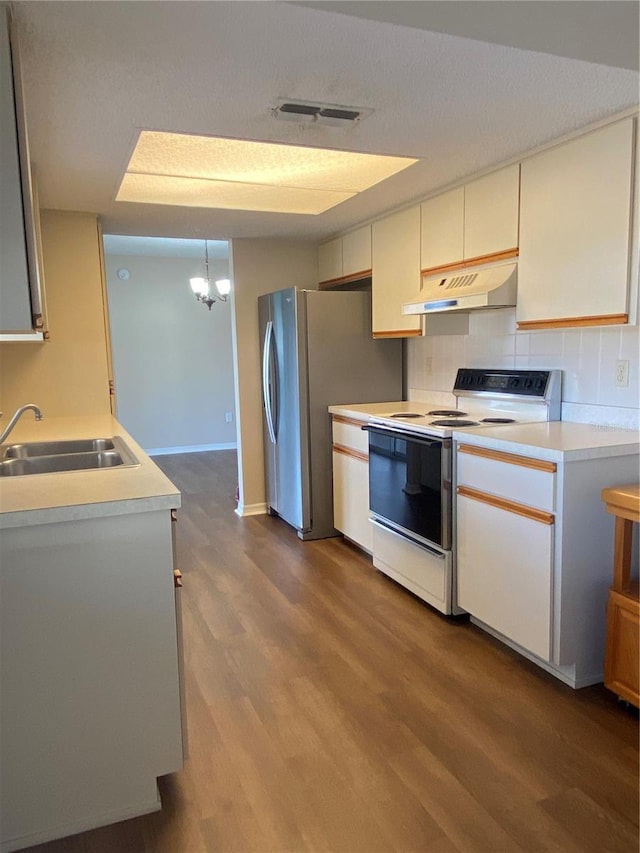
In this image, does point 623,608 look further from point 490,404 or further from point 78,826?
point 78,826

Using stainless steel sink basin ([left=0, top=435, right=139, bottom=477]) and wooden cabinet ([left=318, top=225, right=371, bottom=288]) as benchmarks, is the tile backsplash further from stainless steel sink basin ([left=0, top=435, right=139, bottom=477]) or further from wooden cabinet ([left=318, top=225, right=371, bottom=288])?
stainless steel sink basin ([left=0, top=435, right=139, bottom=477])

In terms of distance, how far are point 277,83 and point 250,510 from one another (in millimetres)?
3386

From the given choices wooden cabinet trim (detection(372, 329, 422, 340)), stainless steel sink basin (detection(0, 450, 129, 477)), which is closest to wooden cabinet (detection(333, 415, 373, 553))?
wooden cabinet trim (detection(372, 329, 422, 340))

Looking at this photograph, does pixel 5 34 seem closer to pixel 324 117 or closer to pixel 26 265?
pixel 26 265

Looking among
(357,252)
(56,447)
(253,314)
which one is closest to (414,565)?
(56,447)

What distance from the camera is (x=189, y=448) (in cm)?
752

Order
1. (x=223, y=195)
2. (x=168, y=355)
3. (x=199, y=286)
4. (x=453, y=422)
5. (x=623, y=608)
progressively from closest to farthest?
(x=623, y=608)
(x=453, y=422)
(x=223, y=195)
(x=199, y=286)
(x=168, y=355)

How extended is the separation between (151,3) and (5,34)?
1.22 feet

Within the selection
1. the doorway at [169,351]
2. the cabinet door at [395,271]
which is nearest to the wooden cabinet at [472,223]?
the cabinet door at [395,271]

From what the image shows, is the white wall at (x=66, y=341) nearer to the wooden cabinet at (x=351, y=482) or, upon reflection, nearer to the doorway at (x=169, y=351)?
the wooden cabinet at (x=351, y=482)

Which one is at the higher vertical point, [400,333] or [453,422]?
[400,333]

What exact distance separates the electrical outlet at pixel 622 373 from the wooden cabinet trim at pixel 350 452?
1445mm

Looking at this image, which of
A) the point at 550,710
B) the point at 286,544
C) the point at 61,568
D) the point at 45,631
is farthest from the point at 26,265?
the point at 286,544

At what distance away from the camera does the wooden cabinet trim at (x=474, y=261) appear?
279 cm
